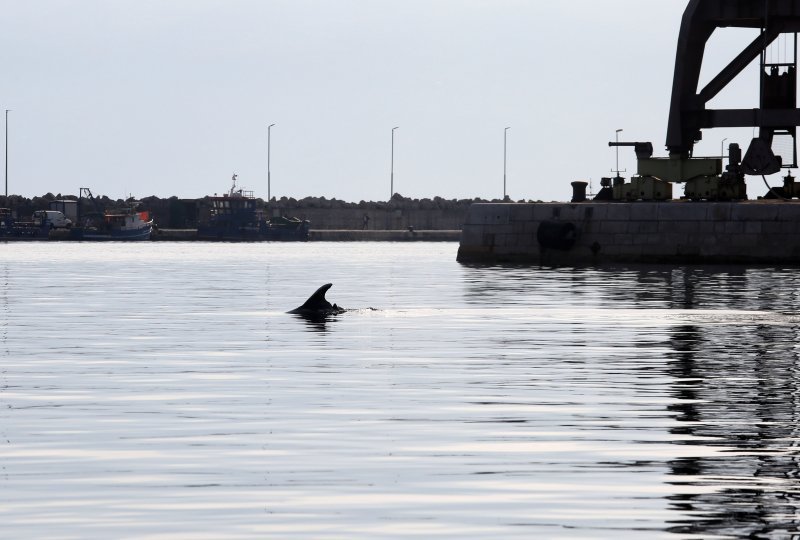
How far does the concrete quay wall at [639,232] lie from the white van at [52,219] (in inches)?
2877

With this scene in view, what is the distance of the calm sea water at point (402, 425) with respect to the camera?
8781 millimetres

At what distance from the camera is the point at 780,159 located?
2105 inches

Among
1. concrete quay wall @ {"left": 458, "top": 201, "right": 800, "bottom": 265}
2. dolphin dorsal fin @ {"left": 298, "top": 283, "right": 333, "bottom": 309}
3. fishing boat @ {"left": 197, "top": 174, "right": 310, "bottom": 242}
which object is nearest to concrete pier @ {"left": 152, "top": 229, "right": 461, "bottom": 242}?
fishing boat @ {"left": 197, "top": 174, "right": 310, "bottom": 242}

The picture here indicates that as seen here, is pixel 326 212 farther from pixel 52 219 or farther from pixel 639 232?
pixel 639 232

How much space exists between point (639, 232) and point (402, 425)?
4151 cm

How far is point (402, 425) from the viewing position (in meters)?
12.6

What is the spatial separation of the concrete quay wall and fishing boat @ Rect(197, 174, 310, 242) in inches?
2595

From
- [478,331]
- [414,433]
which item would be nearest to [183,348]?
[478,331]

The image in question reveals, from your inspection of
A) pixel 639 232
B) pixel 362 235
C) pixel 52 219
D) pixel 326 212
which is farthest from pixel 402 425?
pixel 326 212

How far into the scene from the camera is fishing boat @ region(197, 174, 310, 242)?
123250mm

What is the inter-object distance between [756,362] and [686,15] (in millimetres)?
37578

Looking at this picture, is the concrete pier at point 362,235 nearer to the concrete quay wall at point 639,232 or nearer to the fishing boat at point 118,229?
the fishing boat at point 118,229

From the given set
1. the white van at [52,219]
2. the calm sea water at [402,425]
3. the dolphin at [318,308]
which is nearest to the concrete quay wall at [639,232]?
the calm sea water at [402,425]

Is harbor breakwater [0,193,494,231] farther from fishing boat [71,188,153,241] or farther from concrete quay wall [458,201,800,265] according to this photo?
concrete quay wall [458,201,800,265]
